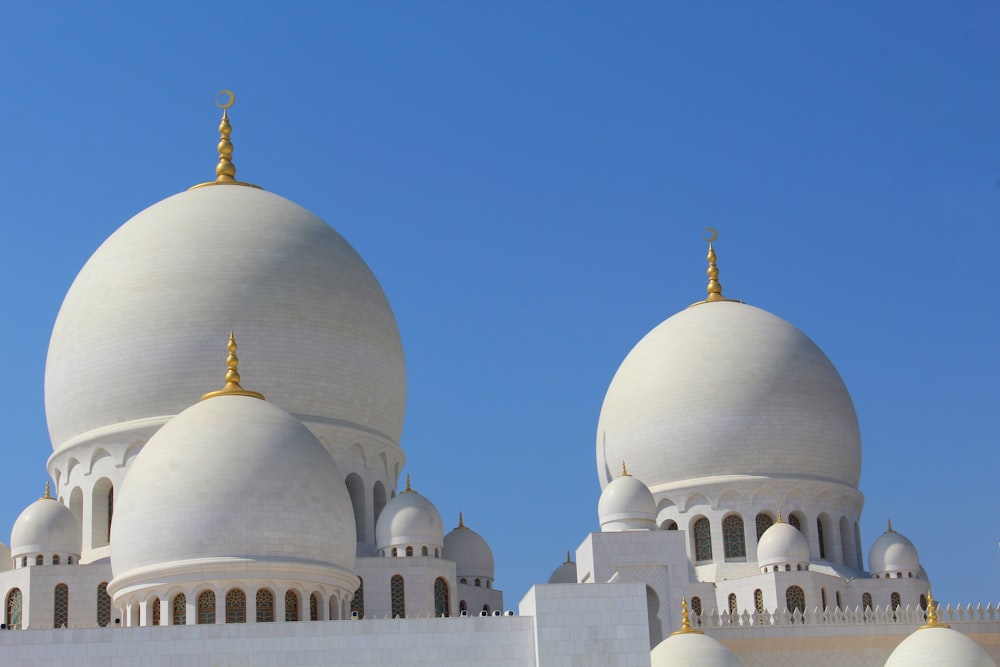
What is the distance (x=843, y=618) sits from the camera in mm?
34969

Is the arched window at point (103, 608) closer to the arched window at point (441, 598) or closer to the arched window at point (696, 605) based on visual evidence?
the arched window at point (441, 598)

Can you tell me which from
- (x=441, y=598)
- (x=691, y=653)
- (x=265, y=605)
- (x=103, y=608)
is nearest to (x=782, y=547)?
(x=691, y=653)

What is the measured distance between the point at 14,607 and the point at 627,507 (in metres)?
12.4

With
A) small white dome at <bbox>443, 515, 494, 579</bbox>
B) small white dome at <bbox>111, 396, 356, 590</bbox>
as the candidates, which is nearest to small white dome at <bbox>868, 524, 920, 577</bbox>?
small white dome at <bbox>443, 515, 494, 579</bbox>

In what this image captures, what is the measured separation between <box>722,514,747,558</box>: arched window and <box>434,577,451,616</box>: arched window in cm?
738

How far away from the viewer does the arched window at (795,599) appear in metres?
36.2

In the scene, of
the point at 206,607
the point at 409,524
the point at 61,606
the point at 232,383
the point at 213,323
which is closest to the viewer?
the point at 206,607

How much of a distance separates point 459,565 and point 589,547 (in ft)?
9.80

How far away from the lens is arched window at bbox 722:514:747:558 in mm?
38656

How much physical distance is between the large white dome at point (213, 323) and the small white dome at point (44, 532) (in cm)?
211

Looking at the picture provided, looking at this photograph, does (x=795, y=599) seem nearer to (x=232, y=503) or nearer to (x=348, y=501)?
(x=348, y=501)

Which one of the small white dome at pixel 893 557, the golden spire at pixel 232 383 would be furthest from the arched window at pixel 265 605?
the small white dome at pixel 893 557

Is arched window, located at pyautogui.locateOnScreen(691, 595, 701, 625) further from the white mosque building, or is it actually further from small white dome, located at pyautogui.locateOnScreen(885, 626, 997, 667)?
small white dome, located at pyautogui.locateOnScreen(885, 626, 997, 667)

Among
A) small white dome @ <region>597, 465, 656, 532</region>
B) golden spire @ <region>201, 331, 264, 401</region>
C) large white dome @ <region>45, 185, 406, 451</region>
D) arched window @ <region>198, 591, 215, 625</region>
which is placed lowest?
arched window @ <region>198, 591, 215, 625</region>
